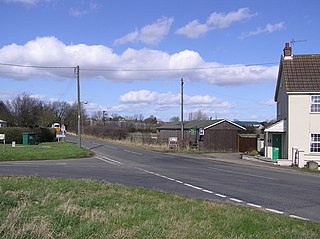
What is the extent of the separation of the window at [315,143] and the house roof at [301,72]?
3487 mm

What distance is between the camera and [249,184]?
17.1 meters

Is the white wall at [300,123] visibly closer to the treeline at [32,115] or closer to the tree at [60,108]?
the treeline at [32,115]

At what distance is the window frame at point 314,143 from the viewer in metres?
32.7

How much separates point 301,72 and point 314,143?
610 centimetres

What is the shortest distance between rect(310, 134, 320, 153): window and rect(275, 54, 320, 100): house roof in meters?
3.49

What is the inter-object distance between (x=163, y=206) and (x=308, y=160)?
82.3 feet

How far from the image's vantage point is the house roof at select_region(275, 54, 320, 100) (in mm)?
33188

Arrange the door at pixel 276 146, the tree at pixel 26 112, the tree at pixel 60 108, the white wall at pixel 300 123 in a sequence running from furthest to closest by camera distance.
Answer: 1. the tree at pixel 60 108
2. the tree at pixel 26 112
3. the door at pixel 276 146
4. the white wall at pixel 300 123

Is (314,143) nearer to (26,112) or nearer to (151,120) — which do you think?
(26,112)

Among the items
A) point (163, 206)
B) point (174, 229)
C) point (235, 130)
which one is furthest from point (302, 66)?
point (174, 229)

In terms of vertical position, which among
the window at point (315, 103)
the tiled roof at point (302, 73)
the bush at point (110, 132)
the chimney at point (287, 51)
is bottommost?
the bush at point (110, 132)

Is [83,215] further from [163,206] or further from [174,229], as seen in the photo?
[163,206]

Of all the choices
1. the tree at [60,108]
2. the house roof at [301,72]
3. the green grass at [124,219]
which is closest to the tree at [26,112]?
the tree at [60,108]

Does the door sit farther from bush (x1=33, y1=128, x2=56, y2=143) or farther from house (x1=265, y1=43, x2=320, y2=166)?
bush (x1=33, y1=128, x2=56, y2=143)
